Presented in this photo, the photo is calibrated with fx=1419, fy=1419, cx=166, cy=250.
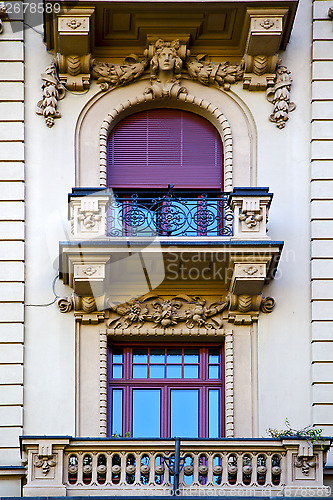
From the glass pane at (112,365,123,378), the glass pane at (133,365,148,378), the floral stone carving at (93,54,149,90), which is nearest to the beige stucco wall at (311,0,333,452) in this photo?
the glass pane at (133,365,148,378)

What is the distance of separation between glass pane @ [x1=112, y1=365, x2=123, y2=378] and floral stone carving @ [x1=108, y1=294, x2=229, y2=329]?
0.72 m

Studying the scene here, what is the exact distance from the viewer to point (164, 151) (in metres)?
25.7

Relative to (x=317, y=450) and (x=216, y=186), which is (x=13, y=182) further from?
(x=317, y=450)

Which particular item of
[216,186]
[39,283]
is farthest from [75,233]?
[216,186]

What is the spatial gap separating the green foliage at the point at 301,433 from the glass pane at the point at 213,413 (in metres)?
1.10

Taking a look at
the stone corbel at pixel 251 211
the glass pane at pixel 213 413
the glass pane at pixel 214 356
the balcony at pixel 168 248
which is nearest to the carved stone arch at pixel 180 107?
the balcony at pixel 168 248

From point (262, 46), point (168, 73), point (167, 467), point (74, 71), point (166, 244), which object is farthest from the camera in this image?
point (168, 73)

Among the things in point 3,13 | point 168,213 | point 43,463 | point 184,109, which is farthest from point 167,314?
point 3,13

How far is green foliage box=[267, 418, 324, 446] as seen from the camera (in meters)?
21.7

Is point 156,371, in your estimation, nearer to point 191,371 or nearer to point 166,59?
point 191,371

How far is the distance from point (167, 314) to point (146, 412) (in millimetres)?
1700

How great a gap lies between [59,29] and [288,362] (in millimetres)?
7087

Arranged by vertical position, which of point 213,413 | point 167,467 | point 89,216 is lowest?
point 167,467

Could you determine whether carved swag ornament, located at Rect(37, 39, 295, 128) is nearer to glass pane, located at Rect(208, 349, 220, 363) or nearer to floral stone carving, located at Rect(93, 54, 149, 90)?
floral stone carving, located at Rect(93, 54, 149, 90)
